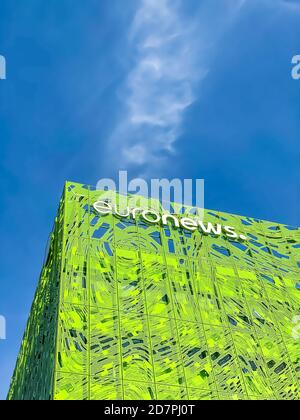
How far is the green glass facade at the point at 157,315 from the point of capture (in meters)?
19.2

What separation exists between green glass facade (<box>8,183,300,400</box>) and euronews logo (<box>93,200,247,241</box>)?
1.12 feet

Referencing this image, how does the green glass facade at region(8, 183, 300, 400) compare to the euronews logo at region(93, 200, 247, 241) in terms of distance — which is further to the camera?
the euronews logo at region(93, 200, 247, 241)

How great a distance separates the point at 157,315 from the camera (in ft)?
70.7

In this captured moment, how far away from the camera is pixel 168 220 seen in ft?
86.5

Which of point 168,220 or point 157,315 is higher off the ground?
point 168,220

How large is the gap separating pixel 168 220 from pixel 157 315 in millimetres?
6105

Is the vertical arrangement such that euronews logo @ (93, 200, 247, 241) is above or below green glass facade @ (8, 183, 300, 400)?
above

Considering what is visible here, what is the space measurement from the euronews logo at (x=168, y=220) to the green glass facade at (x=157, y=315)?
0.34 metres

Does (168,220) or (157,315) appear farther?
(168,220)

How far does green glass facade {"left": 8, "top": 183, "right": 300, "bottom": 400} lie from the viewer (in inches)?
755

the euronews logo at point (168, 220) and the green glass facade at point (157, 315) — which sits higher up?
the euronews logo at point (168, 220)

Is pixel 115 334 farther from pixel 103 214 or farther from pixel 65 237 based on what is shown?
pixel 103 214

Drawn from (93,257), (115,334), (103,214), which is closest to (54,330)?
(115,334)
